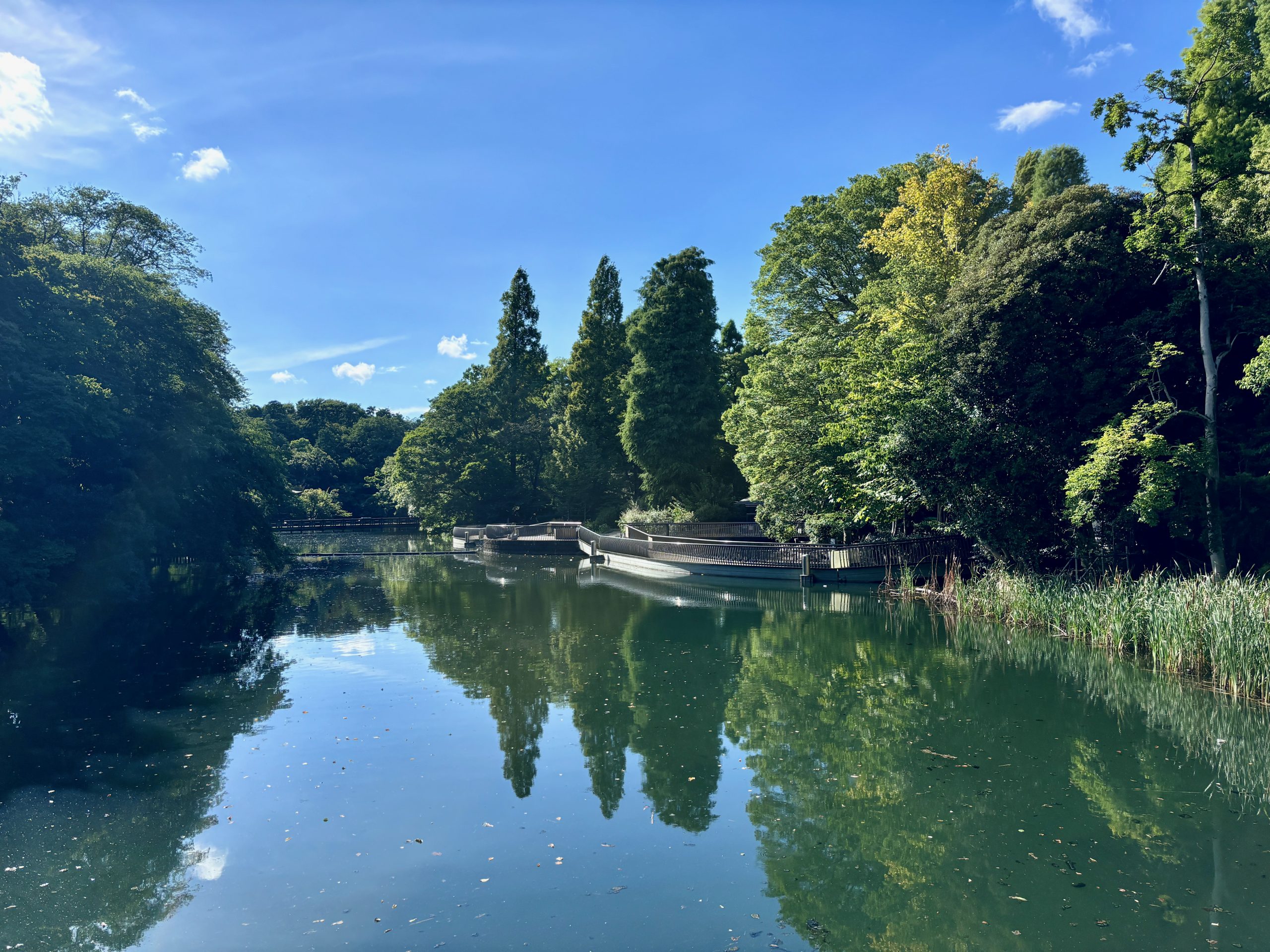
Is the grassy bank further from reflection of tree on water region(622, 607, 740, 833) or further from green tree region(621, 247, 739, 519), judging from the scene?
green tree region(621, 247, 739, 519)

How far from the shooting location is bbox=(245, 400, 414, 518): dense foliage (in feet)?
255

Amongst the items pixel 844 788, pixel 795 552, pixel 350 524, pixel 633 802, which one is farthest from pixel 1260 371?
pixel 350 524

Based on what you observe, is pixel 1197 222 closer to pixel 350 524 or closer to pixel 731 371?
pixel 731 371

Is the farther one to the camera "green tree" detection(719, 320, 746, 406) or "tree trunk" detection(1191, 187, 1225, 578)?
"green tree" detection(719, 320, 746, 406)

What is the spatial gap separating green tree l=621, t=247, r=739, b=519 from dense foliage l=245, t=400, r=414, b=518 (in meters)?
41.4

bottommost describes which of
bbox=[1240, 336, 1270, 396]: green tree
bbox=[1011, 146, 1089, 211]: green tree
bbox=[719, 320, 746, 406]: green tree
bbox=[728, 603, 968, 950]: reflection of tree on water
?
bbox=[728, 603, 968, 950]: reflection of tree on water

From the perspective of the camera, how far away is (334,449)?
84.1 m

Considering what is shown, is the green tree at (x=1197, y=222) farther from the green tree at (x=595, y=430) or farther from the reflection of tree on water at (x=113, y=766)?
the green tree at (x=595, y=430)

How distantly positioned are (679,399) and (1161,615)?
97.8 feet

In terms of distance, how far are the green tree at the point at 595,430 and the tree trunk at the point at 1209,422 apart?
33.6 meters

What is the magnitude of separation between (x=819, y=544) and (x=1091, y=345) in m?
11.5

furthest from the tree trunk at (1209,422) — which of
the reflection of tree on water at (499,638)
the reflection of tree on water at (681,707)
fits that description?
the reflection of tree on water at (499,638)

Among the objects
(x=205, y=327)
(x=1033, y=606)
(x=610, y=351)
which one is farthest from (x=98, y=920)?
(x=610, y=351)

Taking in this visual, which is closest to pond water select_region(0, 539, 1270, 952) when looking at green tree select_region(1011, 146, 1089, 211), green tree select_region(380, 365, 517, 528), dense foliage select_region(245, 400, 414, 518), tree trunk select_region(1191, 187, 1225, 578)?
tree trunk select_region(1191, 187, 1225, 578)
